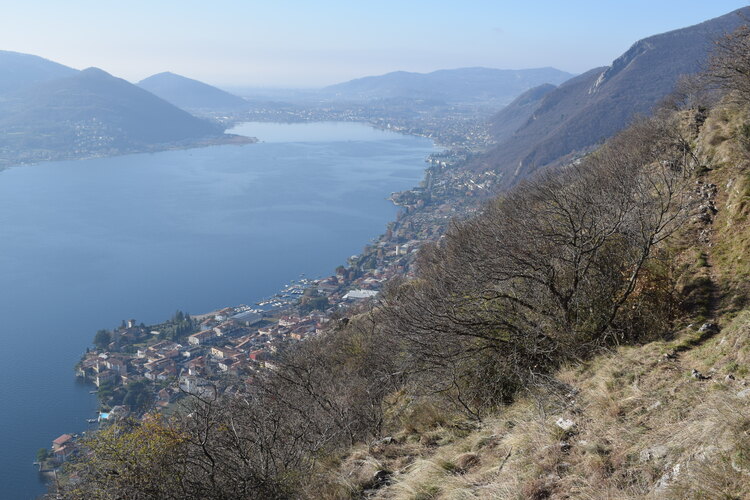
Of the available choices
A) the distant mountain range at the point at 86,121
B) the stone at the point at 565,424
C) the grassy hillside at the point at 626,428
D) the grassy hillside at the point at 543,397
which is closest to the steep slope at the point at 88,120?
the distant mountain range at the point at 86,121

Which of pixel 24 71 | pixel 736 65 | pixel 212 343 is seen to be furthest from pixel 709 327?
pixel 24 71

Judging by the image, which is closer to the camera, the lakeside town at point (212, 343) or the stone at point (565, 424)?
the stone at point (565, 424)

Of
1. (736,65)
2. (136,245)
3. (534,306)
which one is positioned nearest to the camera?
(534,306)

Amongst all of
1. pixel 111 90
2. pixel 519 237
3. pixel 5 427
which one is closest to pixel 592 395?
pixel 519 237

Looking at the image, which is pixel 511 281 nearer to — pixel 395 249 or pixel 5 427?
pixel 5 427

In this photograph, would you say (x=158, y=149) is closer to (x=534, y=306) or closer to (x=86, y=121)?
(x=86, y=121)

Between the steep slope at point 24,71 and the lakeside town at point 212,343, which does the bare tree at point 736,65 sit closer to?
the lakeside town at point 212,343

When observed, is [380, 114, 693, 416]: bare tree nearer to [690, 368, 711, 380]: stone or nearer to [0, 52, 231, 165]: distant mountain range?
[690, 368, 711, 380]: stone
